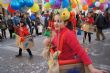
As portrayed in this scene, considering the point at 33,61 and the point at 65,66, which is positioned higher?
the point at 65,66

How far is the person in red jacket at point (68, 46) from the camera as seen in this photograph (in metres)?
3.47

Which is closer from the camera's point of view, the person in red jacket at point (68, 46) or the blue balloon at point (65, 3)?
the person in red jacket at point (68, 46)

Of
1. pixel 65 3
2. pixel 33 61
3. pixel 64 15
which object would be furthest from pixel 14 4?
pixel 64 15

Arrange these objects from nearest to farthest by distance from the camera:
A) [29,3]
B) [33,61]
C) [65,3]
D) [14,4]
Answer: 1. [65,3]
2. [14,4]
3. [29,3]
4. [33,61]

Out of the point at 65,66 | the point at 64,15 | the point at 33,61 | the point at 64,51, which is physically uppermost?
the point at 64,15

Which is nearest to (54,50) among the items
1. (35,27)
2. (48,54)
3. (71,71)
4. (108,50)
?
(48,54)

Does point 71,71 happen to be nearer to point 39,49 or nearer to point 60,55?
point 60,55

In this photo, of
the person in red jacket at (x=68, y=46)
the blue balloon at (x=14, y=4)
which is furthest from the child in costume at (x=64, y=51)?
the blue balloon at (x=14, y=4)

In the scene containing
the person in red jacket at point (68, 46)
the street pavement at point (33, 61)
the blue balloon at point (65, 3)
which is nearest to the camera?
A: the person in red jacket at point (68, 46)

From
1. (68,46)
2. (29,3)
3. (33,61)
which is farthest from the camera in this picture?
(33,61)

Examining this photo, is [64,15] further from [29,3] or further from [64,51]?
[29,3]

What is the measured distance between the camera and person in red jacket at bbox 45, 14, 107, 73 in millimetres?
3473

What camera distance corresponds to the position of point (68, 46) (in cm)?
355

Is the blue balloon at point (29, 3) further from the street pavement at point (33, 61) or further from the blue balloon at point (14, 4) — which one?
the street pavement at point (33, 61)
